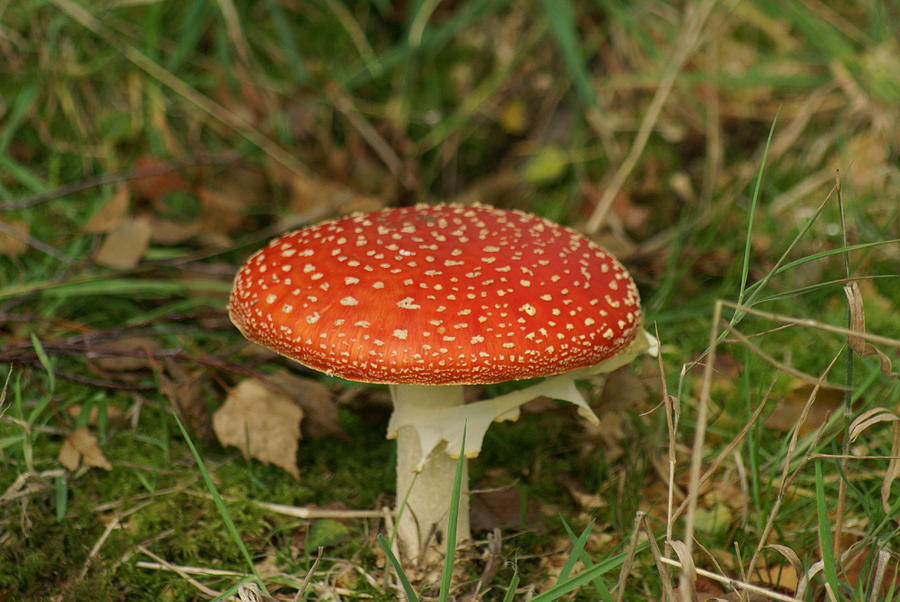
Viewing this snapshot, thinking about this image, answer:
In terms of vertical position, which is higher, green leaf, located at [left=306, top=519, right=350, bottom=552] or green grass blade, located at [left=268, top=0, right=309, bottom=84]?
green grass blade, located at [left=268, top=0, right=309, bottom=84]

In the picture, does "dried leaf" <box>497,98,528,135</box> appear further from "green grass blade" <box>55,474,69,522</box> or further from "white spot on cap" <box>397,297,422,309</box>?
"green grass blade" <box>55,474,69,522</box>

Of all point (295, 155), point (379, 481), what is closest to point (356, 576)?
point (379, 481)

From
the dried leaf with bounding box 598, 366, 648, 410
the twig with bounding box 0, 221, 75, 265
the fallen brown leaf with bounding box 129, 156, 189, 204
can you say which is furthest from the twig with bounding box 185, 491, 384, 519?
the fallen brown leaf with bounding box 129, 156, 189, 204

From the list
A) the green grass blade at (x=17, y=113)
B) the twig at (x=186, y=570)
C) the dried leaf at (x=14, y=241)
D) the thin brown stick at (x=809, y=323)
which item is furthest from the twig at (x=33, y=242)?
the thin brown stick at (x=809, y=323)

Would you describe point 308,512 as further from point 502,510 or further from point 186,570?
point 502,510

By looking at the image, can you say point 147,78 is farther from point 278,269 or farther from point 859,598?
point 859,598

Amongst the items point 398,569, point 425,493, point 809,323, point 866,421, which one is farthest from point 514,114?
point 398,569

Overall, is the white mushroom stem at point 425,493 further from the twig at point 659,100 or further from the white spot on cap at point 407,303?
the twig at point 659,100
